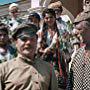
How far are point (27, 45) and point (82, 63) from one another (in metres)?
0.73

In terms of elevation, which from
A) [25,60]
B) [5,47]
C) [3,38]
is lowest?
[25,60]

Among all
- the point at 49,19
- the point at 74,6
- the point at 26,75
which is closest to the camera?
the point at 26,75

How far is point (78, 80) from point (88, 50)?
39 centimetres

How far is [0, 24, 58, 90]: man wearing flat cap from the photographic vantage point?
601 centimetres

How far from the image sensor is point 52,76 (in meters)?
6.25

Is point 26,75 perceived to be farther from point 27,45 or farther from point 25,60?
point 27,45

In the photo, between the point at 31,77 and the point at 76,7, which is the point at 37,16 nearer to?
the point at 31,77

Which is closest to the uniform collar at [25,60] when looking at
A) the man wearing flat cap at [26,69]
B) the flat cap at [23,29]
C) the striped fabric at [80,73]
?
the man wearing flat cap at [26,69]

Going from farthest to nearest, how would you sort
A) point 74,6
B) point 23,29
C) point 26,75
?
point 74,6 → point 23,29 → point 26,75

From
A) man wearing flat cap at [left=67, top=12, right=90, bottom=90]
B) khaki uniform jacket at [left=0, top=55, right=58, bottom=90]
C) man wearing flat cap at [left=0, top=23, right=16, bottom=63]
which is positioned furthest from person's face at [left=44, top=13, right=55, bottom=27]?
khaki uniform jacket at [left=0, top=55, right=58, bottom=90]

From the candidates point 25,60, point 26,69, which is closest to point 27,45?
point 25,60

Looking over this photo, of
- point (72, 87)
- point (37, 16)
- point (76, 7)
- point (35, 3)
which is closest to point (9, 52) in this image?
point (37, 16)

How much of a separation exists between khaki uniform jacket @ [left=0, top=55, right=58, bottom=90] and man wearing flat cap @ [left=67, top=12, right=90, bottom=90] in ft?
0.93

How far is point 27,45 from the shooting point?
6137 mm
